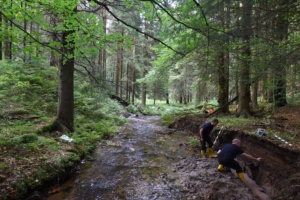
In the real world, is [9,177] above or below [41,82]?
below

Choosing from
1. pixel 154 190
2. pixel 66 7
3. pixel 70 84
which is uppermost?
pixel 66 7

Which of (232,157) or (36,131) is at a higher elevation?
(36,131)

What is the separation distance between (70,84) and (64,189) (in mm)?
4774

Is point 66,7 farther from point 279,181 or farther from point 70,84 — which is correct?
point 279,181

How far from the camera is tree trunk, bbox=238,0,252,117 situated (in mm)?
5798

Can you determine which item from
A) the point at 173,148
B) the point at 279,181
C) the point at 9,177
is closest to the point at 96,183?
the point at 9,177

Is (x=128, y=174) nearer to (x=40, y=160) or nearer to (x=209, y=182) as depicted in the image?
(x=209, y=182)

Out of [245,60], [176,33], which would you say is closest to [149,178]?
[176,33]

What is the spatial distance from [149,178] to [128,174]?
726mm

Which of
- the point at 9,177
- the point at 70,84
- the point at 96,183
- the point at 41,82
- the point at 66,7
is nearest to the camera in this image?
the point at 9,177

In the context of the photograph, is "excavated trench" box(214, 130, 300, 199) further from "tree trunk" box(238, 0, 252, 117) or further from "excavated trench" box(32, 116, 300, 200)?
"tree trunk" box(238, 0, 252, 117)

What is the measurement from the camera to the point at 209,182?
529cm

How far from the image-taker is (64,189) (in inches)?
192

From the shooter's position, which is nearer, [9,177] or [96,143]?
[9,177]
